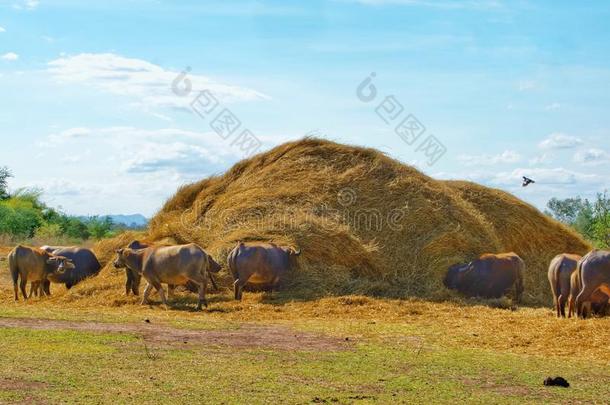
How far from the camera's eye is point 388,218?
69.3 ft

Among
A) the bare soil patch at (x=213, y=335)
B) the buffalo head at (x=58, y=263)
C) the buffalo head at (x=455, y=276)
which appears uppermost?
the buffalo head at (x=58, y=263)

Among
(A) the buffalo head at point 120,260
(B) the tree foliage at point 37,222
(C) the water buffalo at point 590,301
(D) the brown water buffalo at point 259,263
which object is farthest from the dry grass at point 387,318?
(B) the tree foliage at point 37,222

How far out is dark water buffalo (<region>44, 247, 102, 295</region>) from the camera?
21688 mm

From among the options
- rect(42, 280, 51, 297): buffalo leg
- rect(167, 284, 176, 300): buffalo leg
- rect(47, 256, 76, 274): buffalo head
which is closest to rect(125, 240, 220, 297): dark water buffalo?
Result: rect(167, 284, 176, 300): buffalo leg

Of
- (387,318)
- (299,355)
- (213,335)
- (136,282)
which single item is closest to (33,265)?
(136,282)

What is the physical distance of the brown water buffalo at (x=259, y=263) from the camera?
61.1ft

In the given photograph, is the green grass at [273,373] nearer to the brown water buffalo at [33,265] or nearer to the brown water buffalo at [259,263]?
the brown water buffalo at [259,263]

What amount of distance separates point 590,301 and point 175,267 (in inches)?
331

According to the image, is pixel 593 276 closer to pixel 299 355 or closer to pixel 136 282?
pixel 299 355

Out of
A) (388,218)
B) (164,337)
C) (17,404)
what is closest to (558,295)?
(388,218)

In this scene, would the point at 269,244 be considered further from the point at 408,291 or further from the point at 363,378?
the point at 363,378

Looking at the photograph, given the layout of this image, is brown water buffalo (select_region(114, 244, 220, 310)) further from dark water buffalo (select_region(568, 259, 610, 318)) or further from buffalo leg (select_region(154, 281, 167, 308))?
dark water buffalo (select_region(568, 259, 610, 318))

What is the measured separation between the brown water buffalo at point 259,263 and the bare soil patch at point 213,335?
4.27 metres

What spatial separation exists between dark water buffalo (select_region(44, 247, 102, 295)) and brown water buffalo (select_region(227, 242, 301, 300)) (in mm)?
5126
